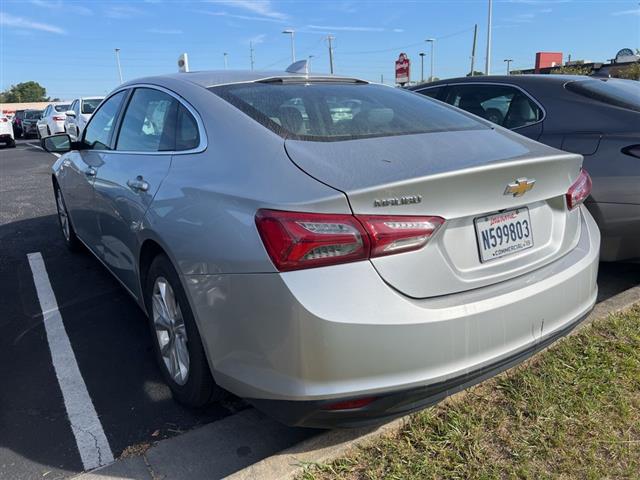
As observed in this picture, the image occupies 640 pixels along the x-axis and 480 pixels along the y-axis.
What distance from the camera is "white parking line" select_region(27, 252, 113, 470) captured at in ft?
7.73

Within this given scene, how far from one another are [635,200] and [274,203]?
2.58 metres

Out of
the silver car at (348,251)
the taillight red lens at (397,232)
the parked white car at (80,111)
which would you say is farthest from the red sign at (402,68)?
the taillight red lens at (397,232)

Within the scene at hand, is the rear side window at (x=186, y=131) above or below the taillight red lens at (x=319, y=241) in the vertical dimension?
above

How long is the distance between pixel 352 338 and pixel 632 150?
2.60 metres

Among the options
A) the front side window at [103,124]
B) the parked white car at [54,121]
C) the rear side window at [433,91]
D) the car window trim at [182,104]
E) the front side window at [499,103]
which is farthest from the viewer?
the parked white car at [54,121]

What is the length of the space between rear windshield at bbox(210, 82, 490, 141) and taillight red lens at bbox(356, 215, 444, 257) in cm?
55

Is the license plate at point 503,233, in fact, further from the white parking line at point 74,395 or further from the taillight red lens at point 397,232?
the white parking line at point 74,395

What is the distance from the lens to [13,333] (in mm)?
3535

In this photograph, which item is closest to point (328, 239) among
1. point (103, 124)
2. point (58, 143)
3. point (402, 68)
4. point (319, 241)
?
point (319, 241)

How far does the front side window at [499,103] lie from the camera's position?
416cm

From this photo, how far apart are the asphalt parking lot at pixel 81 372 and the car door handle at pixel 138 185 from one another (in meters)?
1.04

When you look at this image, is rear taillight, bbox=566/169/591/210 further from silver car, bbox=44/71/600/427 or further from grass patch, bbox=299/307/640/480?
grass patch, bbox=299/307/640/480

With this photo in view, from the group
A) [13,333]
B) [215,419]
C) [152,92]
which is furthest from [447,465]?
[13,333]

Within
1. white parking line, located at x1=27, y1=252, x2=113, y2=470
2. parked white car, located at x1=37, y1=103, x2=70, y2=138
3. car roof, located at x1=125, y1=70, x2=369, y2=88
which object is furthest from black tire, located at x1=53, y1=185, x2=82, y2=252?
parked white car, located at x1=37, y1=103, x2=70, y2=138
